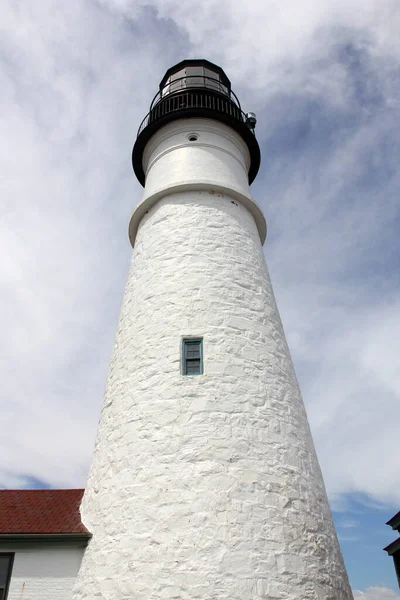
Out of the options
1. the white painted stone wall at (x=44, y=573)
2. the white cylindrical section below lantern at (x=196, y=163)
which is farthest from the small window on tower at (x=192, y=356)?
the white cylindrical section below lantern at (x=196, y=163)

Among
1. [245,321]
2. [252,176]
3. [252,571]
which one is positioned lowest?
[252,571]

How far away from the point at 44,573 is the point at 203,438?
133 inches

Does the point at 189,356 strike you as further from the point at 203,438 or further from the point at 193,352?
the point at 203,438

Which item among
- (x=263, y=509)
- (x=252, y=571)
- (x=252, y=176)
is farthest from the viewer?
(x=252, y=176)

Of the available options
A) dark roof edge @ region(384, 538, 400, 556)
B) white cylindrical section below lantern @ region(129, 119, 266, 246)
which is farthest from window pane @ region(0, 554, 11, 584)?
dark roof edge @ region(384, 538, 400, 556)

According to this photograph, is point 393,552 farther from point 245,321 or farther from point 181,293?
Answer: point 181,293

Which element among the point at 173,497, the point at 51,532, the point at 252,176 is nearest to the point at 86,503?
the point at 51,532

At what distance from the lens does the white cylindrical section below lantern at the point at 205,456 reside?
694 cm

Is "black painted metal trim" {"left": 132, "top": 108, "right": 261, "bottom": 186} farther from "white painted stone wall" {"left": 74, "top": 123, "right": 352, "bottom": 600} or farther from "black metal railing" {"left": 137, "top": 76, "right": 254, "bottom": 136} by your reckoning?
"white painted stone wall" {"left": 74, "top": 123, "right": 352, "bottom": 600}

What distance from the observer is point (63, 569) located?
805cm

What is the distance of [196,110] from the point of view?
13.1 meters

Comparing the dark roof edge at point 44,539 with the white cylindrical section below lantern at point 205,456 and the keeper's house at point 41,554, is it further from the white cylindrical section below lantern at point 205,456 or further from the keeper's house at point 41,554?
the white cylindrical section below lantern at point 205,456

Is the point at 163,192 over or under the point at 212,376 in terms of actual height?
Answer: over

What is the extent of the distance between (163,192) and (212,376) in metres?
5.00
